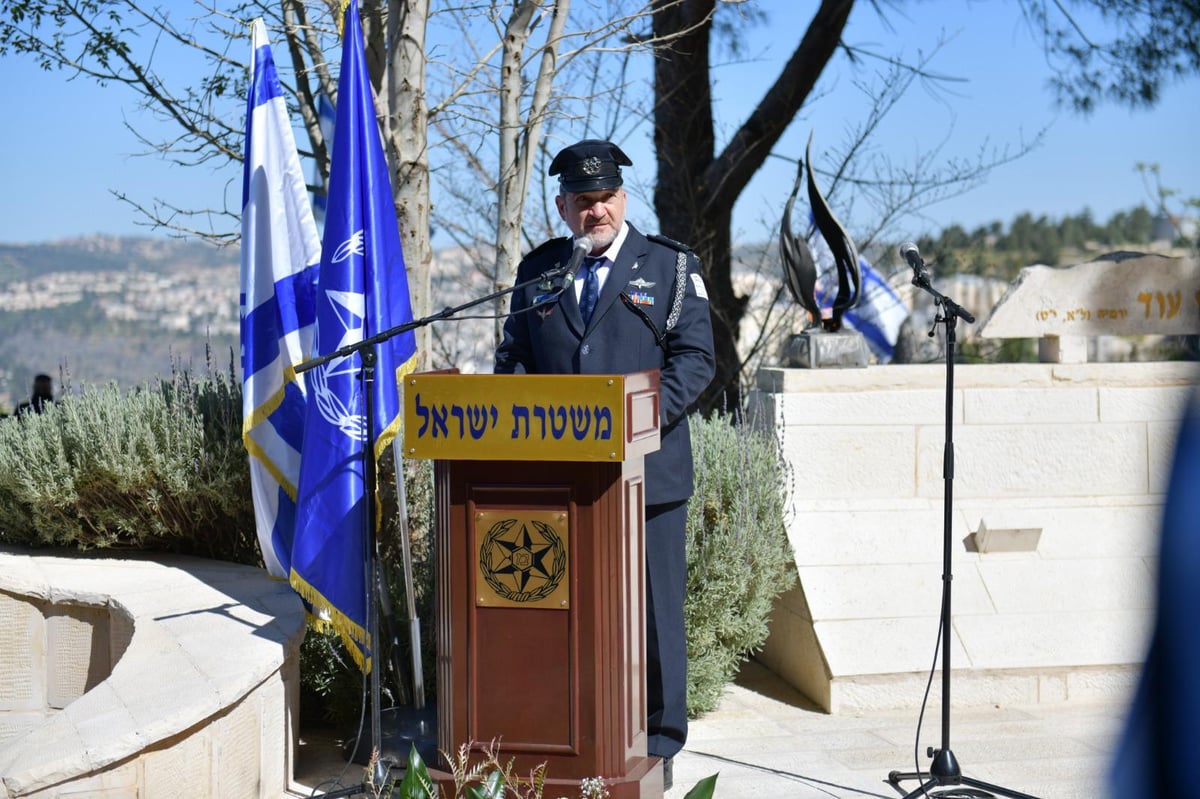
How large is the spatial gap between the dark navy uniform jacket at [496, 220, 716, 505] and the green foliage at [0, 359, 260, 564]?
72.9 inches

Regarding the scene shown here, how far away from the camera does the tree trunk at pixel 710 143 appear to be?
1103 cm

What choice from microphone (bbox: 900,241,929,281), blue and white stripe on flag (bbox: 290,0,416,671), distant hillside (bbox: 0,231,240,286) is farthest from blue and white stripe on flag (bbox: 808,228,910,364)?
distant hillside (bbox: 0,231,240,286)

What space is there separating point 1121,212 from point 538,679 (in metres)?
16.4

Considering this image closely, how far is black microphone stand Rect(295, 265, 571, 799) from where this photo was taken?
11.8 ft

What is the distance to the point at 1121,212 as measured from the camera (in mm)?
17875

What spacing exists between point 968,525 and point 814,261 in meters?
1.57

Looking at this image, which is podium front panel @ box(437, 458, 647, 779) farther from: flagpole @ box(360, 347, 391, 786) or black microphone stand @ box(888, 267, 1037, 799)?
black microphone stand @ box(888, 267, 1037, 799)

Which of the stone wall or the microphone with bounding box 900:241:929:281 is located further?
the stone wall

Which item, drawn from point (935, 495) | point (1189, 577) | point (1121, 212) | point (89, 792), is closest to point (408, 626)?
point (89, 792)

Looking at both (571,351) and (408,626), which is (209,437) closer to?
(408,626)

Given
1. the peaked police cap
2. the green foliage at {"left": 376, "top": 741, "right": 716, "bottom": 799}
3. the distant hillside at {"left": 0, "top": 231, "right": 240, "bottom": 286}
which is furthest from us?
the distant hillside at {"left": 0, "top": 231, "right": 240, "bottom": 286}

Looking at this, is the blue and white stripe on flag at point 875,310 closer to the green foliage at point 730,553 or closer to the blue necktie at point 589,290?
the green foliage at point 730,553

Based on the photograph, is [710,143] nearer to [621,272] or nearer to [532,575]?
[621,272]

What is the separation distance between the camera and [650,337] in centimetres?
421
